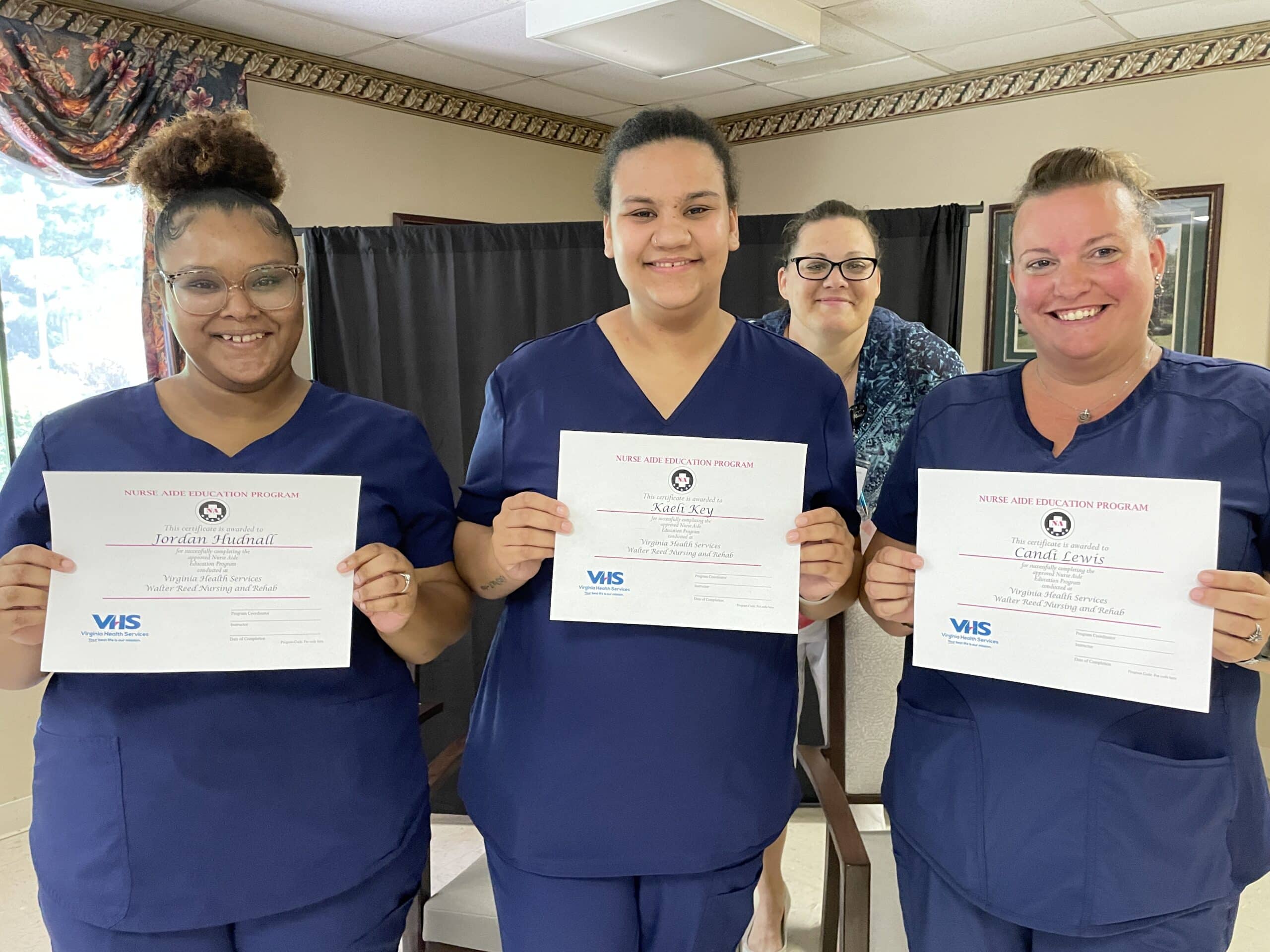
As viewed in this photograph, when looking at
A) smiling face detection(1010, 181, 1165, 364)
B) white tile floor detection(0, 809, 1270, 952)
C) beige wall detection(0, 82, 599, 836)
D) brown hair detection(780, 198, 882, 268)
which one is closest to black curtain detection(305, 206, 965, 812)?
white tile floor detection(0, 809, 1270, 952)

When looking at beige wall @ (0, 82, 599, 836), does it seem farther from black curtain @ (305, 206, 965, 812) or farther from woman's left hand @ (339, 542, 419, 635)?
woman's left hand @ (339, 542, 419, 635)

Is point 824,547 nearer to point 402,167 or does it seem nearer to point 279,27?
point 279,27

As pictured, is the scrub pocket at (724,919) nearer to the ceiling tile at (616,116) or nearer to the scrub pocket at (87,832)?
the scrub pocket at (87,832)

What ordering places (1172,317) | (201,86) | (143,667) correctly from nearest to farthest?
(143,667) → (201,86) → (1172,317)

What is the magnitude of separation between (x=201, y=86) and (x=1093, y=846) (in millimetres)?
3926

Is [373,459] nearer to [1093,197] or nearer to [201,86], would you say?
[1093,197]

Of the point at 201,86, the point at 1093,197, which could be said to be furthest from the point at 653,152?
the point at 201,86

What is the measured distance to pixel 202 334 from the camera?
1.25 metres

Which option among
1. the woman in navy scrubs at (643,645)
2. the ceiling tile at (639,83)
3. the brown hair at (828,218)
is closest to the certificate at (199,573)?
the woman in navy scrubs at (643,645)

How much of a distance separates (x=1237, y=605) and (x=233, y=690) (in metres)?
1.27

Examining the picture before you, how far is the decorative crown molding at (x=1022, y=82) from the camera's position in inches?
147

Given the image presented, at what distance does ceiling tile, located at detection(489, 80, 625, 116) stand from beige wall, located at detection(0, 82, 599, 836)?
0.75 feet

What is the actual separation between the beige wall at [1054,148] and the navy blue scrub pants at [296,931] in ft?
8.34

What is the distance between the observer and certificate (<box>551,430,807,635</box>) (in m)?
1.24
